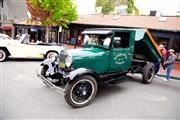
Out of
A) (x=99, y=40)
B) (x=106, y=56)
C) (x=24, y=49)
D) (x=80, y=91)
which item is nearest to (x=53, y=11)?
(x=24, y=49)


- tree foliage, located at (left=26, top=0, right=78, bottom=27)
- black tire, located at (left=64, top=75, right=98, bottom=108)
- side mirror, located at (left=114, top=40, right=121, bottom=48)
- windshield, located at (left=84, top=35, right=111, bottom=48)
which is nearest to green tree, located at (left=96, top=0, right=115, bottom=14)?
tree foliage, located at (left=26, top=0, right=78, bottom=27)

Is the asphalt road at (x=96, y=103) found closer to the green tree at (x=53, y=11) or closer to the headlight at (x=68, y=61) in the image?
the headlight at (x=68, y=61)

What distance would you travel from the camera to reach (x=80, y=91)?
15.3 feet

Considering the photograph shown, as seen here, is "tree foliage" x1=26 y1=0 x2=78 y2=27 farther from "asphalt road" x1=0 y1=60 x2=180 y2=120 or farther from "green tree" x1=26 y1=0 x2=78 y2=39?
"asphalt road" x1=0 y1=60 x2=180 y2=120

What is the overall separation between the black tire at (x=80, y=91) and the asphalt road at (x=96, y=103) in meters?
0.17

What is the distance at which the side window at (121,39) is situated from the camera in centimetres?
567

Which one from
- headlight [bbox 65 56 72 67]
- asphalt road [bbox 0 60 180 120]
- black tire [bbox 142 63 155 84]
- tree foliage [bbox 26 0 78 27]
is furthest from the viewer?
tree foliage [bbox 26 0 78 27]

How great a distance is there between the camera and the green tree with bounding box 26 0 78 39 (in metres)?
16.2

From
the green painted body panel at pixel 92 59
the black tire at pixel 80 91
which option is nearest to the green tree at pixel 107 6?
the green painted body panel at pixel 92 59

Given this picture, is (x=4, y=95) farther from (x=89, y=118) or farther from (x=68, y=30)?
(x=68, y=30)

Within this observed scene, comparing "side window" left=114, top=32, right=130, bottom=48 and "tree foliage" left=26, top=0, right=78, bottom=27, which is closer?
"side window" left=114, top=32, right=130, bottom=48

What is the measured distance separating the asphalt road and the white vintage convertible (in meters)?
3.79

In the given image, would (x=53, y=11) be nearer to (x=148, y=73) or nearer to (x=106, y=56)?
(x=148, y=73)

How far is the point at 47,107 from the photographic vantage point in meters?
4.39
